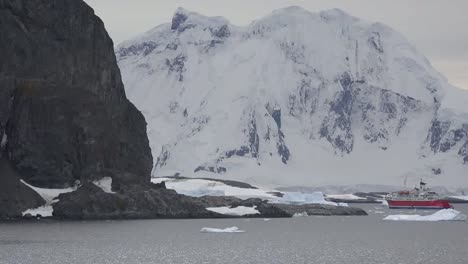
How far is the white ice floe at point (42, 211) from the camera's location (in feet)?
400

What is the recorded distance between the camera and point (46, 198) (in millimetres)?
125750

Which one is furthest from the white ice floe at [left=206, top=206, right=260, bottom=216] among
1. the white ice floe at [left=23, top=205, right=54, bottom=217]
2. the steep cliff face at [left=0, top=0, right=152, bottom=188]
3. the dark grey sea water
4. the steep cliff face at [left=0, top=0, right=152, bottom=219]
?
the white ice floe at [left=23, top=205, right=54, bottom=217]

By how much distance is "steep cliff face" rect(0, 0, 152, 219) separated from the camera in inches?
4998

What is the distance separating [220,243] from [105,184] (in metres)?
37.1

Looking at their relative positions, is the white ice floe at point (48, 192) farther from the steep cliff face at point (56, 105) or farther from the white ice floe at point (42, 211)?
the white ice floe at point (42, 211)

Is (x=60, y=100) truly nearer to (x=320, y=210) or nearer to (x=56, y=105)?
(x=56, y=105)

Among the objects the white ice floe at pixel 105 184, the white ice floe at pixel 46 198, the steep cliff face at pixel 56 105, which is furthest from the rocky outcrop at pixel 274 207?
the white ice floe at pixel 46 198

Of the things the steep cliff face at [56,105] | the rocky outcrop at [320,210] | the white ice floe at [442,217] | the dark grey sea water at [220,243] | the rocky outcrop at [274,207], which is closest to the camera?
the dark grey sea water at [220,243]

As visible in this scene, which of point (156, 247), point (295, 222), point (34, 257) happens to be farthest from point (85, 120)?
point (34, 257)

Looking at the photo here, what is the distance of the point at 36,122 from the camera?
420ft

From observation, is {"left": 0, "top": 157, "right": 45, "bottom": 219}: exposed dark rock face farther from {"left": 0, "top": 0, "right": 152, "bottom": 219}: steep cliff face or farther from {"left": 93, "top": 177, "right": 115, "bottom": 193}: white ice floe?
{"left": 93, "top": 177, "right": 115, "bottom": 193}: white ice floe

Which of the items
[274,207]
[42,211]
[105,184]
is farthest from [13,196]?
[274,207]

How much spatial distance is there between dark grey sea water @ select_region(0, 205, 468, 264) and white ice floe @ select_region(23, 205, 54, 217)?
4.55m

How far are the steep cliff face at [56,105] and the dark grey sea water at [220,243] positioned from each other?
376 inches
